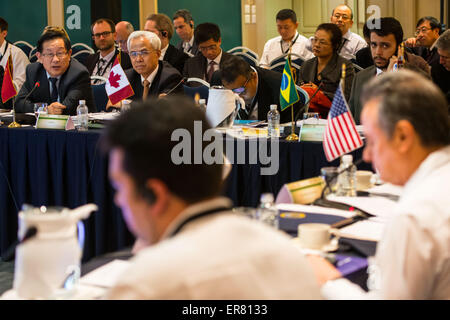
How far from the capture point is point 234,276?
918 mm

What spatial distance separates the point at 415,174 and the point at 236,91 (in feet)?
9.77

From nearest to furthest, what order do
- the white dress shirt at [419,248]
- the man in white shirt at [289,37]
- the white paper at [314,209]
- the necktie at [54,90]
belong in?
the white dress shirt at [419,248], the white paper at [314,209], the necktie at [54,90], the man in white shirt at [289,37]

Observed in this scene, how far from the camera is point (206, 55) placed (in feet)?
19.5

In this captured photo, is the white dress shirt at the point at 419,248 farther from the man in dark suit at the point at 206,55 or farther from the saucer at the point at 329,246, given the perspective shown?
the man in dark suit at the point at 206,55

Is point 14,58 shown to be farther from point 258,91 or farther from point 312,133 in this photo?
point 312,133

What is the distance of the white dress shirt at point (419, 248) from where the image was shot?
4.00ft

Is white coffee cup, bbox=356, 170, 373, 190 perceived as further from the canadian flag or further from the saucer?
the canadian flag

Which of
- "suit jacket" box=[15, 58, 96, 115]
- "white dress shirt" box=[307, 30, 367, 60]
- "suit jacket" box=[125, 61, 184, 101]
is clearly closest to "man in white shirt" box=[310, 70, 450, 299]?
"suit jacket" box=[125, 61, 184, 101]

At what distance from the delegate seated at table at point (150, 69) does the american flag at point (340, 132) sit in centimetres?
209

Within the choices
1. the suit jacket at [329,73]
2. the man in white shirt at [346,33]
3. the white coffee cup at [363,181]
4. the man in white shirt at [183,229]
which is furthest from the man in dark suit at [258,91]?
the man in white shirt at [183,229]

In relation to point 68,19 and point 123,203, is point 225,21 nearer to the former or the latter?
point 68,19

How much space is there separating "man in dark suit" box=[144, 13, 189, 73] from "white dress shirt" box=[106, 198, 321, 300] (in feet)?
18.5

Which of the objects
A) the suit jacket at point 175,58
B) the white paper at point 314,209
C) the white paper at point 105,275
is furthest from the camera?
the suit jacket at point 175,58

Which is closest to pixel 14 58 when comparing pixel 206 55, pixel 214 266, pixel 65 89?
pixel 206 55
